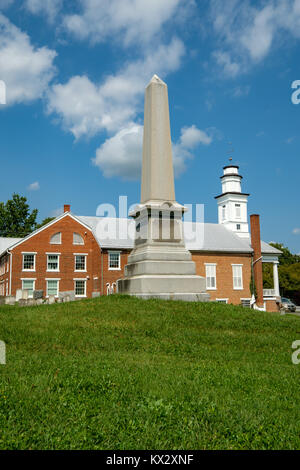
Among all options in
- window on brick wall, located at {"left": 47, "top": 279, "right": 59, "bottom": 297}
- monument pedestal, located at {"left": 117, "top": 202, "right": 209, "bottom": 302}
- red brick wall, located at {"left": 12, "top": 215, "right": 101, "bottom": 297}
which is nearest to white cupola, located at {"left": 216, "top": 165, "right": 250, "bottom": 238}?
red brick wall, located at {"left": 12, "top": 215, "right": 101, "bottom": 297}

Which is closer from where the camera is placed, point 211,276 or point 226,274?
point 211,276

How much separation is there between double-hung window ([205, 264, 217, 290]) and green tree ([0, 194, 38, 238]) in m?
38.5

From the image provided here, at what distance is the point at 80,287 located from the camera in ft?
125

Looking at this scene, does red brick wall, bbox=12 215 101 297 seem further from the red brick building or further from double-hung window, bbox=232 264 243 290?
double-hung window, bbox=232 264 243 290

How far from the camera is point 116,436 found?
3.80m

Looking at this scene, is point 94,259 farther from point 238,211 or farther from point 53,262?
point 238,211

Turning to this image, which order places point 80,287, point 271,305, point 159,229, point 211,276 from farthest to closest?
point 271,305, point 211,276, point 80,287, point 159,229

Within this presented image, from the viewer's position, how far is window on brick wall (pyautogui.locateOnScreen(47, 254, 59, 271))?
3709 centimetres

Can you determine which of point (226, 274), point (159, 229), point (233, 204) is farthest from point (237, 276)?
point (159, 229)

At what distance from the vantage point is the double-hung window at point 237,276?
3875 cm

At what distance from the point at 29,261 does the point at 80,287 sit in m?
5.49

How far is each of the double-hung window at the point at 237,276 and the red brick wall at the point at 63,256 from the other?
13.5 metres

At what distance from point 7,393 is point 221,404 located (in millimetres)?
2628
